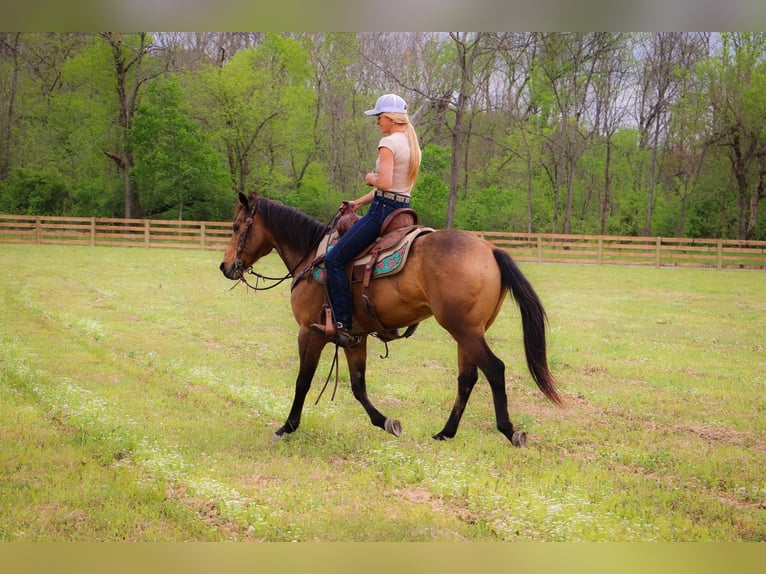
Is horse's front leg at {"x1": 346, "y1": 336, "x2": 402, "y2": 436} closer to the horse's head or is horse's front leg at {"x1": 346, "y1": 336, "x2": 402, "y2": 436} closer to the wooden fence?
the horse's head

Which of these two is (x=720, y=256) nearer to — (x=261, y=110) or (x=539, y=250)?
(x=539, y=250)

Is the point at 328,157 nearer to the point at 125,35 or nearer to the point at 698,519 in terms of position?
the point at 125,35

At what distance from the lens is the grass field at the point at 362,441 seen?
11.2ft

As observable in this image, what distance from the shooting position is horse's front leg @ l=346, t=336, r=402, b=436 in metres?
4.71

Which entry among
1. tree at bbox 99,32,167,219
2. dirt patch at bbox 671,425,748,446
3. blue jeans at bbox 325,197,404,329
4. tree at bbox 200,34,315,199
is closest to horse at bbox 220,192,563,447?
blue jeans at bbox 325,197,404,329

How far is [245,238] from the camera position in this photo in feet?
16.6

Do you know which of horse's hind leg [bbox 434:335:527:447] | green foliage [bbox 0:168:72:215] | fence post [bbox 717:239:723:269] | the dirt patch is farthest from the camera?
green foliage [bbox 0:168:72:215]

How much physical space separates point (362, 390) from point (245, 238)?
55.4 inches

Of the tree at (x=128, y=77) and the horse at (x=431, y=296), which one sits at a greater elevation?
the tree at (x=128, y=77)

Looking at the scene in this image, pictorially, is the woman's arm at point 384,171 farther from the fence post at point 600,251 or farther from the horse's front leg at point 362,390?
the fence post at point 600,251

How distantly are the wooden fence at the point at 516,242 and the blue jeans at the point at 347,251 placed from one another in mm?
15239

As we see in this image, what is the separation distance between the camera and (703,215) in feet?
82.3

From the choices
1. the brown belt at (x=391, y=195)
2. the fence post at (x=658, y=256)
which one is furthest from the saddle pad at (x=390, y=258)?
the fence post at (x=658, y=256)

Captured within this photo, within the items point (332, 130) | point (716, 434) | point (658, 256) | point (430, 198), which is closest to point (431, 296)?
point (716, 434)
